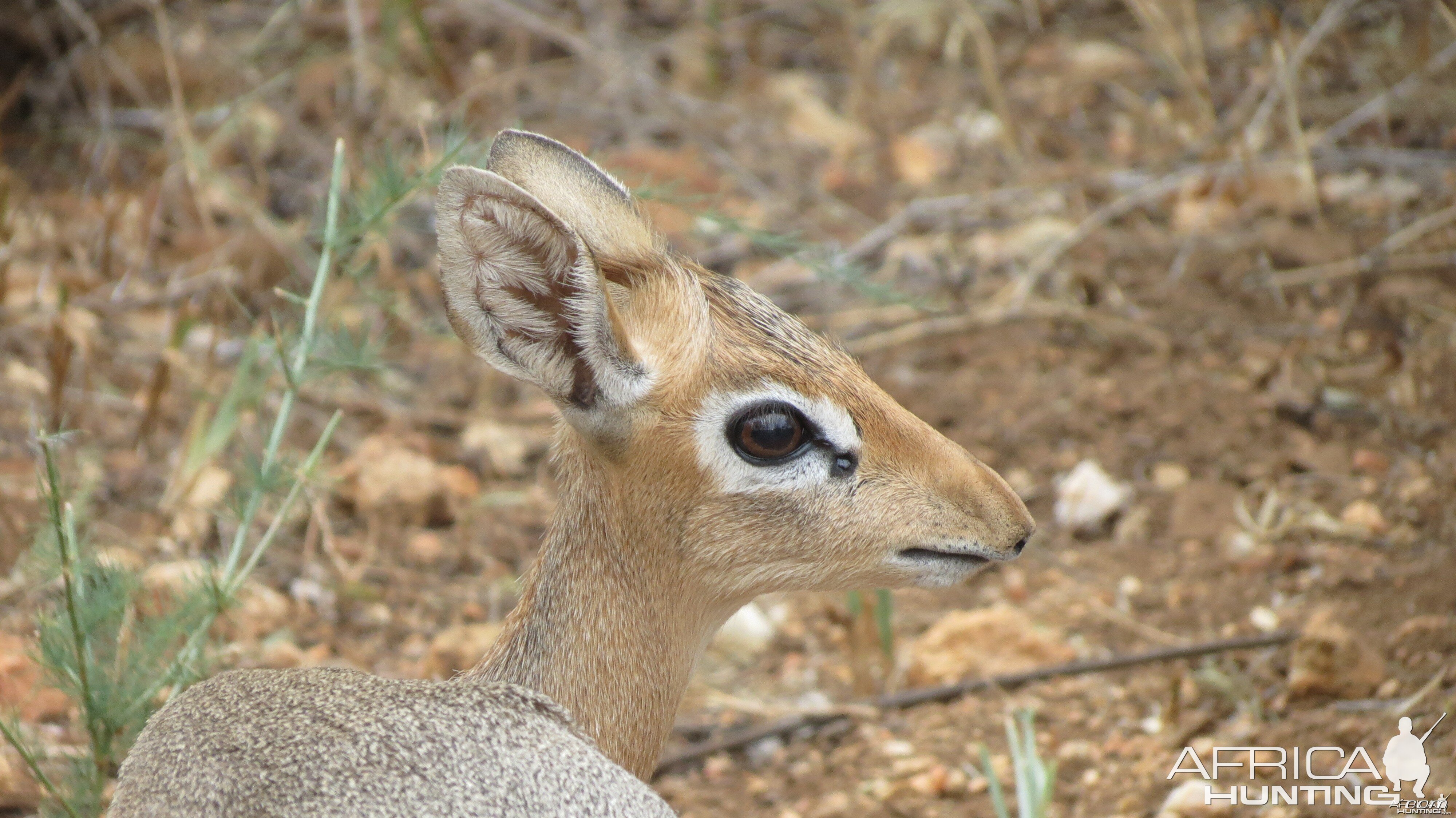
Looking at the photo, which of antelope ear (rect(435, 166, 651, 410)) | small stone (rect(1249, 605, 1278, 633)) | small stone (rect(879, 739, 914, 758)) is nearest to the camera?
antelope ear (rect(435, 166, 651, 410))

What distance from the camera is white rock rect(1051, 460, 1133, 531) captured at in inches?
177

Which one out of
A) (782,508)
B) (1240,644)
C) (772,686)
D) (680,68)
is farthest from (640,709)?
(680,68)

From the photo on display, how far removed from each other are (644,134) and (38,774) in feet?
14.5

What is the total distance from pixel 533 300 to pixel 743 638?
1.89 m

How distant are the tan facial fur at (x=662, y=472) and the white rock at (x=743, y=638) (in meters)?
1.40

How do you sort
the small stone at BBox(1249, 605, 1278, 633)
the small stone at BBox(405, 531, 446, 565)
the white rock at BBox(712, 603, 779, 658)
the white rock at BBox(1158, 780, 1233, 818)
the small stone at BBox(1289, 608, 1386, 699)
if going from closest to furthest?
the white rock at BBox(1158, 780, 1233, 818), the small stone at BBox(1289, 608, 1386, 699), the small stone at BBox(1249, 605, 1278, 633), the white rock at BBox(712, 603, 779, 658), the small stone at BBox(405, 531, 446, 565)

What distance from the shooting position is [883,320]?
556cm

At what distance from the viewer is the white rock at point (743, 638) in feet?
14.0

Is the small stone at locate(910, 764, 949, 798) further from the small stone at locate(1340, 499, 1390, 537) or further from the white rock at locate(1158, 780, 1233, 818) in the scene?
the small stone at locate(1340, 499, 1390, 537)

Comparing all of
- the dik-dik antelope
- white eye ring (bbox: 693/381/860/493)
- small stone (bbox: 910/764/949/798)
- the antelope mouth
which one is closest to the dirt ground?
small stone (bbox: 910/764/949/798)

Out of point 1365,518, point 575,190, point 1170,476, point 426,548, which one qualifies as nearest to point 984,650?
point 1170,476

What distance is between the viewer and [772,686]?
4098 mm

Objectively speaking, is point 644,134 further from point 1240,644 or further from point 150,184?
point 1240,644

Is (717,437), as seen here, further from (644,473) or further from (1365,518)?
(1365,518)
